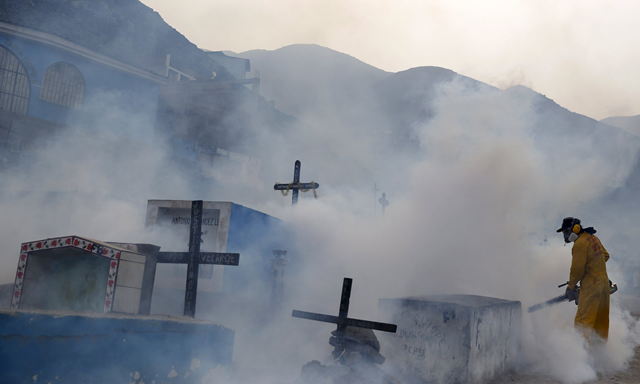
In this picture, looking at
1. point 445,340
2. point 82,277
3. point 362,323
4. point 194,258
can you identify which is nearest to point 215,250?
point 82,277

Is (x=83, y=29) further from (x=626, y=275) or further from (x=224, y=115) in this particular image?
(x=626, y=275)

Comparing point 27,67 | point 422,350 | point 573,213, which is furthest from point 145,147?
point 573,213

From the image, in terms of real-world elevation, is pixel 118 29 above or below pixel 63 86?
above

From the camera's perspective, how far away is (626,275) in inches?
1008

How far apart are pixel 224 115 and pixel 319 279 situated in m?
16.7

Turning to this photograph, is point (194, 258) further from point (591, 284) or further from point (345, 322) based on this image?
point (591, 284)

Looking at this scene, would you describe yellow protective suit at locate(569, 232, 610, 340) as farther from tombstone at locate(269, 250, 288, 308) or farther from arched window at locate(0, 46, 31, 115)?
arched window at locate(0, 46, 31, 115)

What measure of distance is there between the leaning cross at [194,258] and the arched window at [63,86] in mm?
14901

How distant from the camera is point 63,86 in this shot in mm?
18016

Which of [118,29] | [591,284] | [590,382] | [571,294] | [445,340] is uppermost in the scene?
[118,29]

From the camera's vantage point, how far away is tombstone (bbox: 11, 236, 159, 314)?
581cm

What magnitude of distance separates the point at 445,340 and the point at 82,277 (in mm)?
5010

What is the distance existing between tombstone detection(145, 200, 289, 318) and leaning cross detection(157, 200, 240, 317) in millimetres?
3034

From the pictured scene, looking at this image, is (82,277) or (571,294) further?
(571,294)
